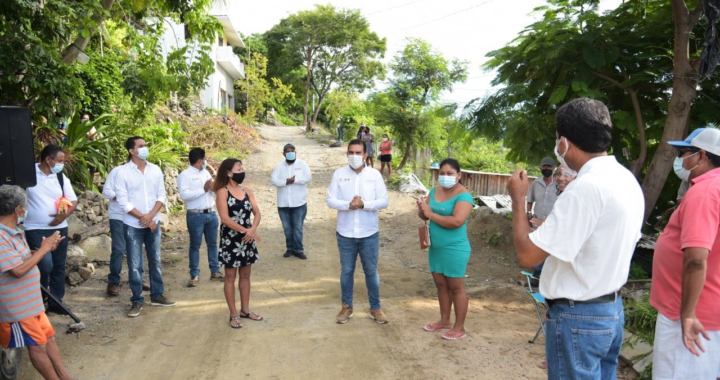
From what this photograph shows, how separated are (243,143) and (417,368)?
680 inches

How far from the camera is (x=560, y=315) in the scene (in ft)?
7.51

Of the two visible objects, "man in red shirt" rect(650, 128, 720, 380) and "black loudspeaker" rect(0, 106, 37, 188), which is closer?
"man in red shirt" rect(650, 128, 720, 380)

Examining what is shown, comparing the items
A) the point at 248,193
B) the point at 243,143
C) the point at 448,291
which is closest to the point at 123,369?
the point at 248,193

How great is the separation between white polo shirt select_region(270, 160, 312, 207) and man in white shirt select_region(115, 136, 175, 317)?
2.47m

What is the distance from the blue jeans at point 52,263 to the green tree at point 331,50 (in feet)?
92.2

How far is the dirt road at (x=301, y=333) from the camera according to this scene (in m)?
4.38

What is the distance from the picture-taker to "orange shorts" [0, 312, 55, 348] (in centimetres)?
350

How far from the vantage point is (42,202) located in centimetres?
523

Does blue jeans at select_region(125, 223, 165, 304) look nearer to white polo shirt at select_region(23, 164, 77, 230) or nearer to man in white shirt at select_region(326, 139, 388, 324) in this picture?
white polo shirt at select_region(23, 164, 77, 230)

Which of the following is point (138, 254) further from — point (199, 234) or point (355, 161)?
point (355, 161)

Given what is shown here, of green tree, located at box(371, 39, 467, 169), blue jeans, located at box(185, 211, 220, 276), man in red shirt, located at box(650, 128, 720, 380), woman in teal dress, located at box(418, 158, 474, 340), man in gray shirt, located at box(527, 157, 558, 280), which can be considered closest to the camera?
man in red shirt, located at box(650, 128, 720, 380)

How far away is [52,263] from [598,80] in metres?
7.40

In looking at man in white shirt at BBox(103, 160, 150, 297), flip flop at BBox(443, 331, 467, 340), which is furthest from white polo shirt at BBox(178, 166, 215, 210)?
flip flop at BBox(443, 331, 467, 340)

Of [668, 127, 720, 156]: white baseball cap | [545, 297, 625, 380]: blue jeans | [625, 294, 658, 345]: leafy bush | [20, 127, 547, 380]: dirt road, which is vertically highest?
[668, 127, 720, 156]: white baseball cap
